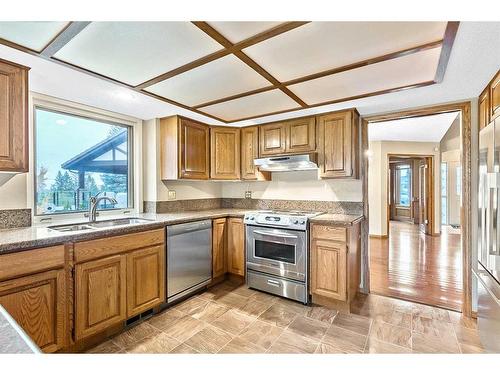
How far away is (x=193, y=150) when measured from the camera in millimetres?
3260

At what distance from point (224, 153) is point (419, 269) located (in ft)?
11.0

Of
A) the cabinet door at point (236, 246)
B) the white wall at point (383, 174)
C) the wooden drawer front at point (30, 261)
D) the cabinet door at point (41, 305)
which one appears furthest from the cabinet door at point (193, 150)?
the white wall at point (383, 174)

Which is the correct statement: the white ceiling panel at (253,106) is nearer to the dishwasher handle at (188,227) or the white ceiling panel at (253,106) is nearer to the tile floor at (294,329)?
the dishwasher handle at (188,227)

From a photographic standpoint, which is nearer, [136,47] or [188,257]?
[136,47]

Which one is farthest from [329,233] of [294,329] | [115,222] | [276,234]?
[115,222]

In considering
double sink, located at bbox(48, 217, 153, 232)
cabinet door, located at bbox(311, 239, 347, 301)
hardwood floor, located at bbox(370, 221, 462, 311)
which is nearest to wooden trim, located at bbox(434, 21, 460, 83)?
cabinet door, located at bbox(311, 239, 347, 301)

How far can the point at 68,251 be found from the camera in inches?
69.6

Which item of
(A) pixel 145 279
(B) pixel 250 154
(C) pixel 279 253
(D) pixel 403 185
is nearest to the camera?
(A) pixel 145 279

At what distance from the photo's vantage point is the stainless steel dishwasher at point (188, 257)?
2.55 metres

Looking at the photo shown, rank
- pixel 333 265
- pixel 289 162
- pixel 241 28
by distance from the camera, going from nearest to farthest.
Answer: pixel 241 28 < pixel 333 265 < pixel 289 162

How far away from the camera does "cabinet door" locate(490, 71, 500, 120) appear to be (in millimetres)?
1810

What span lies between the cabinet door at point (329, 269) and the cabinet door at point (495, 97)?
1.58m

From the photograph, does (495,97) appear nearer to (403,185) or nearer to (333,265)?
(333,265)
